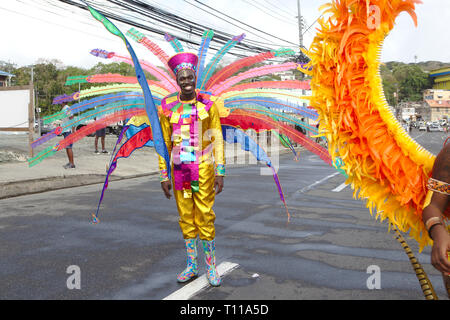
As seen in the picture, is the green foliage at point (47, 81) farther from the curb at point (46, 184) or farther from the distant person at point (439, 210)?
the distant person at point (439, 210)

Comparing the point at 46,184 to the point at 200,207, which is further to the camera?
the point at 46,184

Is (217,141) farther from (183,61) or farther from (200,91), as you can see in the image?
(183,61)

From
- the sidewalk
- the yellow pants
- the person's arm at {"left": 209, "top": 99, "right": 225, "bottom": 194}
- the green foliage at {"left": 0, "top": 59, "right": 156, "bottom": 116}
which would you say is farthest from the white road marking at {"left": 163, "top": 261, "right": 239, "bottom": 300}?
the green foliage at {"left": 0, "top": 59, "right": 156, "bottom": 116}

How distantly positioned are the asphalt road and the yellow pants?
19.7 inches

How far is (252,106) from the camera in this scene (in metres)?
3.88

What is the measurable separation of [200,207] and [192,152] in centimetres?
49

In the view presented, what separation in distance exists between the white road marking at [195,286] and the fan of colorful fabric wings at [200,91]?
1.16 metres

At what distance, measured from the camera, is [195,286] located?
359 cm

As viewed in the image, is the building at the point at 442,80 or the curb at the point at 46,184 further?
the curb at the point at 46,184

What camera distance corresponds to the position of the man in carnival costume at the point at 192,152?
3.55m

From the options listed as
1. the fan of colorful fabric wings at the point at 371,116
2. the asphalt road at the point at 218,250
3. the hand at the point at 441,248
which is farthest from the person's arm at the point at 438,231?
the asphalt road at the point at 218,250

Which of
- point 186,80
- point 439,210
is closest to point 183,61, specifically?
point 186,80

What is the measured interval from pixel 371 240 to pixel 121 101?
3552 millimetres
